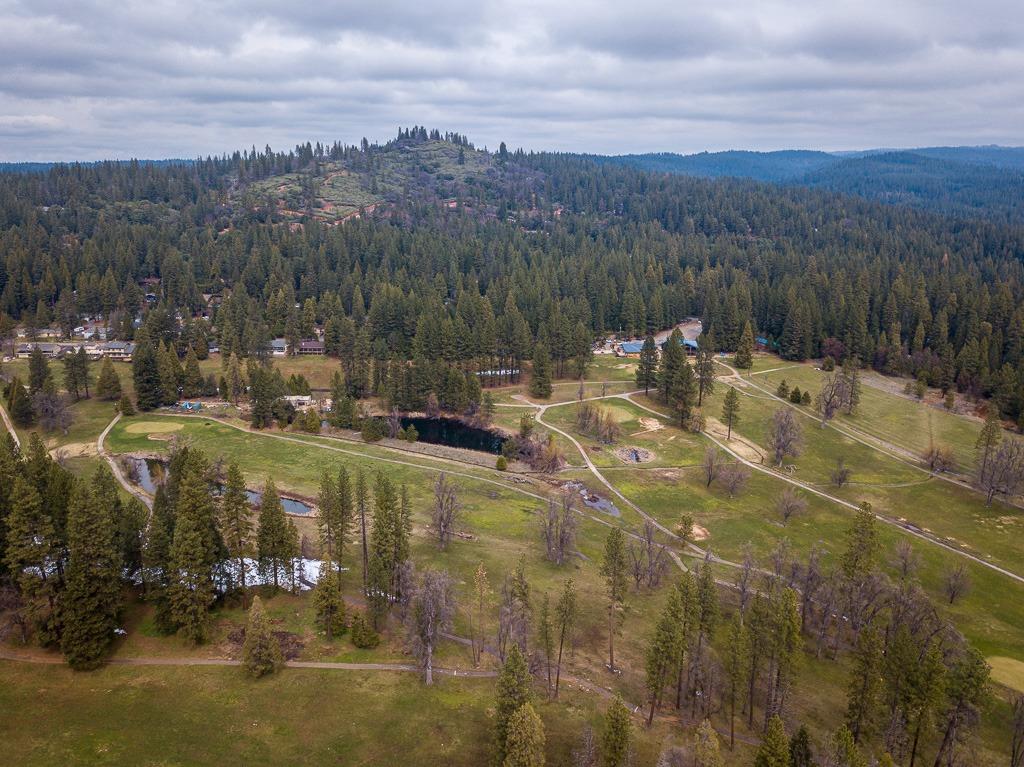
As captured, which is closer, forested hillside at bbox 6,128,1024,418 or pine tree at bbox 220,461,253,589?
pine tree at bbox 220,461,253,589

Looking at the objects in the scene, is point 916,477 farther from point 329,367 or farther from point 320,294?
point 320,294

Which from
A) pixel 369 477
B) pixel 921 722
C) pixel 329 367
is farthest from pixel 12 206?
pixel 921 722

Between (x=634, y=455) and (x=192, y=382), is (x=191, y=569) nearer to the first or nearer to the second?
(x=634, y=455)

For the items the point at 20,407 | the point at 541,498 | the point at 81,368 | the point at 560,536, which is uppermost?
the point at 81,368

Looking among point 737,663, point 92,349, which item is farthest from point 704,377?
point 92,349

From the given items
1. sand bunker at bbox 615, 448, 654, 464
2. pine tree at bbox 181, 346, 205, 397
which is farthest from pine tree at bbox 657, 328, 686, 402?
pine tree at bbox 181, 346, 205, 397

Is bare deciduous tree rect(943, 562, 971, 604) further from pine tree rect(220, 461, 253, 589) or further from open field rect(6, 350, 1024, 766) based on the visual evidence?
pine tree rect(220, 461, 253, 589)
